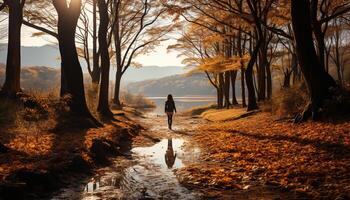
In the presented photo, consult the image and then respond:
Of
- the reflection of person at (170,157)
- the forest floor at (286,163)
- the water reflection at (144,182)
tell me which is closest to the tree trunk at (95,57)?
the reflection of person at (170,157)

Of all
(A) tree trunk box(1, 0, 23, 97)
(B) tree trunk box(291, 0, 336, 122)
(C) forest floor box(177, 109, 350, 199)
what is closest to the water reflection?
(C) forest floor box(177, 109, 350, 199)

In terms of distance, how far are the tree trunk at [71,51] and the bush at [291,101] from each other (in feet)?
28.7

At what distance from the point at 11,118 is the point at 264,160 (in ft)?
27.4

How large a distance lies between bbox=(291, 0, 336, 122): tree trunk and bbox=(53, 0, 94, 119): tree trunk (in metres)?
8.77

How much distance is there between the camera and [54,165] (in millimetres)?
7934

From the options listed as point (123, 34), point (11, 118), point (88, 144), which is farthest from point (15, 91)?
point (123, 34)

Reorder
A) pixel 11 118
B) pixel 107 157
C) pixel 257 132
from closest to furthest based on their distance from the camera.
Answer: pixel 107 157 → pixel 11 118 → pixel 257 132

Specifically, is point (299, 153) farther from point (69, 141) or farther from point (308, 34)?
point (69, 141)

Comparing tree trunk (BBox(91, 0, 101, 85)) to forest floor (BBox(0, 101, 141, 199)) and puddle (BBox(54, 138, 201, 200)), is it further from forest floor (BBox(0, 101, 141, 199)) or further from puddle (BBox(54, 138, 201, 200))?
puddle (BBox(54, 138, 201, 200))

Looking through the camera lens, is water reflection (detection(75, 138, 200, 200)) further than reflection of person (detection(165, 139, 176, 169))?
No

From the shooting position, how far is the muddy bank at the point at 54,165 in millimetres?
6402

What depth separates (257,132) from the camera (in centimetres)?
1437

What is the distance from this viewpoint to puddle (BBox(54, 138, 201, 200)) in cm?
671

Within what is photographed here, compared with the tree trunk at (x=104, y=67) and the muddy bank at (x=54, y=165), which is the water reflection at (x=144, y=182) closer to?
the muddy bank at (x=54, y=165)
